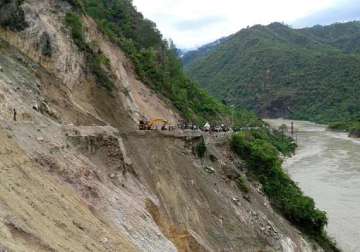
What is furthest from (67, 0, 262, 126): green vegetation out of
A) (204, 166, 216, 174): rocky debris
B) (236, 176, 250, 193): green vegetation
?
(204, 166, 216, 174): rocky debris

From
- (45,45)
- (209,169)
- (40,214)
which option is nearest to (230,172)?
(209,169)

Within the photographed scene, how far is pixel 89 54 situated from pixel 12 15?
6089 millimetres

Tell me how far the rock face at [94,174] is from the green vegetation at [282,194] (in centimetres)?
146

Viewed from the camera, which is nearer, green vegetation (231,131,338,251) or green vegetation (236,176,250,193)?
green vegetation (236,176,250,193)

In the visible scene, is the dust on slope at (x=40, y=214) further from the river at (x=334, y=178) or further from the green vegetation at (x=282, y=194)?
the river at (x=334, y=178)

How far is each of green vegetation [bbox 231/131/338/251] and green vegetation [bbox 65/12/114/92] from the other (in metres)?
10.1

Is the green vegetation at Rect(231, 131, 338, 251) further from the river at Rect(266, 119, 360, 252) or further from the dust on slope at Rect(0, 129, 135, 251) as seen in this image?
the dust on slope at Rect(0, 129, 135, 251)

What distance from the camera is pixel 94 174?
2394 cm

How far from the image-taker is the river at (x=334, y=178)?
152ft

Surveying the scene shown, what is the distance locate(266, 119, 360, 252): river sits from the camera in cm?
4619

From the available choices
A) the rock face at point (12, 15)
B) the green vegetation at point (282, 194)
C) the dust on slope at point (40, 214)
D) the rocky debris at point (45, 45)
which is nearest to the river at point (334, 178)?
the green vegetation at point (282, 194)

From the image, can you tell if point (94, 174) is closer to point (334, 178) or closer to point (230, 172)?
point (230, 172)

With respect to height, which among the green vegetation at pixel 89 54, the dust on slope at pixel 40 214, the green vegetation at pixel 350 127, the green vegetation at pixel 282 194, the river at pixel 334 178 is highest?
the green vegetation at pixel 89 54

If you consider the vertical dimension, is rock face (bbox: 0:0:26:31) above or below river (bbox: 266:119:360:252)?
above
